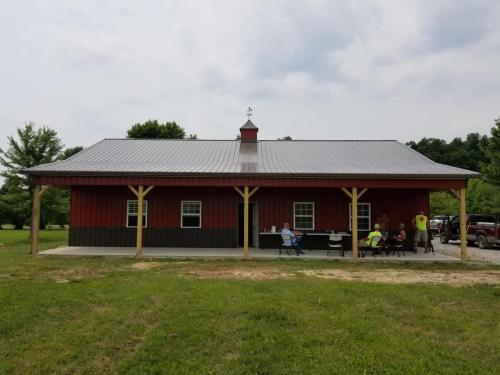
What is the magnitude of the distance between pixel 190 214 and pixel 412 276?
30.2 feet

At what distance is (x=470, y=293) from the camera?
8.00 metres

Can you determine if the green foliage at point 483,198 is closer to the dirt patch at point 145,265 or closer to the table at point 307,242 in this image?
the table at point 307,242

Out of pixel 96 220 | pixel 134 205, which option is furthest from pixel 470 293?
pixel 96 220

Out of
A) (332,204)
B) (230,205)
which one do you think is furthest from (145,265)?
(332,204)

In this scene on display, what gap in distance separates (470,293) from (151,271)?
7549 millimetres

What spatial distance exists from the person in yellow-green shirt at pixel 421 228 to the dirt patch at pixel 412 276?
374 centimetres

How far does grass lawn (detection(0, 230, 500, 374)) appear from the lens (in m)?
4.45

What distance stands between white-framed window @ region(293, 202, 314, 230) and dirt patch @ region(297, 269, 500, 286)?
5261mm

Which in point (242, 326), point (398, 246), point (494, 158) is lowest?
point (242, 326)

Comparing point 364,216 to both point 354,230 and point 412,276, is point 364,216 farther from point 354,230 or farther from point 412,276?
point 412,276

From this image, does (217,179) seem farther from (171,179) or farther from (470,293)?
(470,293)

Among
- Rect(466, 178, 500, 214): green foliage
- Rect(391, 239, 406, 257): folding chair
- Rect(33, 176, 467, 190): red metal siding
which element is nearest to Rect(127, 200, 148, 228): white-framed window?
Rect(33, 176, 467, 190): red metal siding

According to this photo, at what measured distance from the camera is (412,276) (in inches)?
398

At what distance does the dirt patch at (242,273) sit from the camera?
9.48m
